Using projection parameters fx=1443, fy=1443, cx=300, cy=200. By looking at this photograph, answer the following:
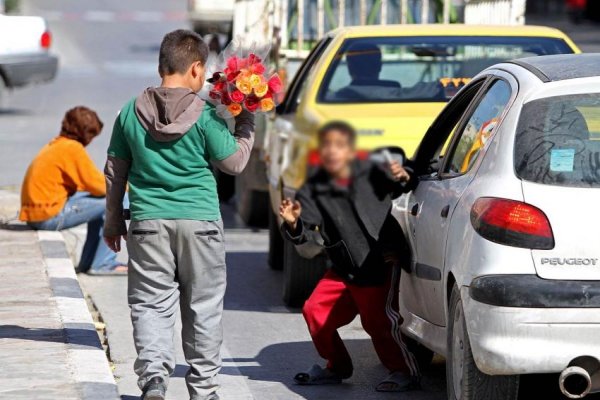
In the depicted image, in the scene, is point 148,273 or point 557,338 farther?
point 148,273

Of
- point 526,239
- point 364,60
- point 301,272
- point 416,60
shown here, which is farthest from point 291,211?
point 416,60

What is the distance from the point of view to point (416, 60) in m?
9.66

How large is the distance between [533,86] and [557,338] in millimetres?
1067

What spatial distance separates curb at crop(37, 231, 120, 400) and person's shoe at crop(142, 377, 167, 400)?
133 millimetres

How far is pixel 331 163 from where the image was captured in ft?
14.8

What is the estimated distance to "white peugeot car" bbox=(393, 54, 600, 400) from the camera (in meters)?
5.24

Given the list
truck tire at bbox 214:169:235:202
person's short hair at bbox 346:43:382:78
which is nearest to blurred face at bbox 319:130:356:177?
person's short hair at bbox 346:43:382:78

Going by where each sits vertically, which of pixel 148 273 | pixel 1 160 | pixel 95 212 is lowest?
pixel 1 160

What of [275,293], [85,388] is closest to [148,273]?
[85,388]

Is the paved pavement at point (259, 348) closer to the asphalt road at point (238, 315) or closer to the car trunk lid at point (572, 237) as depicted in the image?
the asphalt road at point (238, 315)

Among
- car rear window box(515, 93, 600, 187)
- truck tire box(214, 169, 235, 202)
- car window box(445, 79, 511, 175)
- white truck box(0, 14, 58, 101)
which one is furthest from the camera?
white truck box(0, 14, 58, 101)

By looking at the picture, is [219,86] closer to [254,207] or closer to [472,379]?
[472,379]

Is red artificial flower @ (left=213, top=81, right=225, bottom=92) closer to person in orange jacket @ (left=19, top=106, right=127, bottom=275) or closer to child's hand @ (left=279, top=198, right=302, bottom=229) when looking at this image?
child's hand @ (left=279, top=198, right=302, bottom=229)

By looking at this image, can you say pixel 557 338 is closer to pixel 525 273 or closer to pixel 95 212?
pixel 525 273
